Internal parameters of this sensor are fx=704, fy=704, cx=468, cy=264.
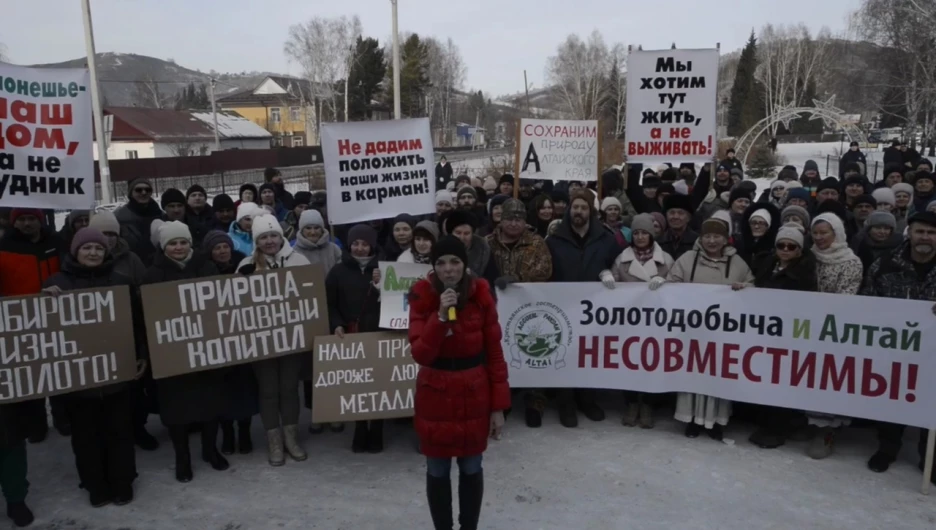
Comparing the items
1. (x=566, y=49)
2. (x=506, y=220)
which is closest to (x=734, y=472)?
(x=506, y=220)

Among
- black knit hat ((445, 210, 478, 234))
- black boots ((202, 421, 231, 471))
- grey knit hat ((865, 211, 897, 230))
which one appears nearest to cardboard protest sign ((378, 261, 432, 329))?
black knit hat ((445, 210, 478, 234))

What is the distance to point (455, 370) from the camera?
3518 mm

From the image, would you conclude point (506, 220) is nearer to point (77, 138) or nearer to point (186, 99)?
point (77, 138)

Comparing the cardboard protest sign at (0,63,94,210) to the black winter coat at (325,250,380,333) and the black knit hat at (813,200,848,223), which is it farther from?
the black knit hat at (813,200,848,223)

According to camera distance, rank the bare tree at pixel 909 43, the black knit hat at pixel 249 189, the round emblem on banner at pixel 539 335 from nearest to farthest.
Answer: the round emblem on banner at pixel 539 335, the black knit hat at pixel 249 189, the bare tree at pixel 909 43

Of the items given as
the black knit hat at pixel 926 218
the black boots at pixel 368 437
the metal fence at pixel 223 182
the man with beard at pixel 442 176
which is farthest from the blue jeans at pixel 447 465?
the metal fence at pixel 223 182

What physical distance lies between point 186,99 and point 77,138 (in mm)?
126564

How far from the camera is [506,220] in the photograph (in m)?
5.55

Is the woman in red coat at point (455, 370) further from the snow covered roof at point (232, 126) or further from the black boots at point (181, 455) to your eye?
the snow covered roof at point (232, 126)

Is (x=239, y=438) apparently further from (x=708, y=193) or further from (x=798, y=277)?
(x=708, y=193)

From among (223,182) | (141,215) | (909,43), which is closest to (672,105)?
(141,215)

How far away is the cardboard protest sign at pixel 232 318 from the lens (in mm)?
4699

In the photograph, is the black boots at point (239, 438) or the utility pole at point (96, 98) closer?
the black boots at point (239, 438)

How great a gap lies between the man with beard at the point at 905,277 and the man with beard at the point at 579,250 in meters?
1.86
